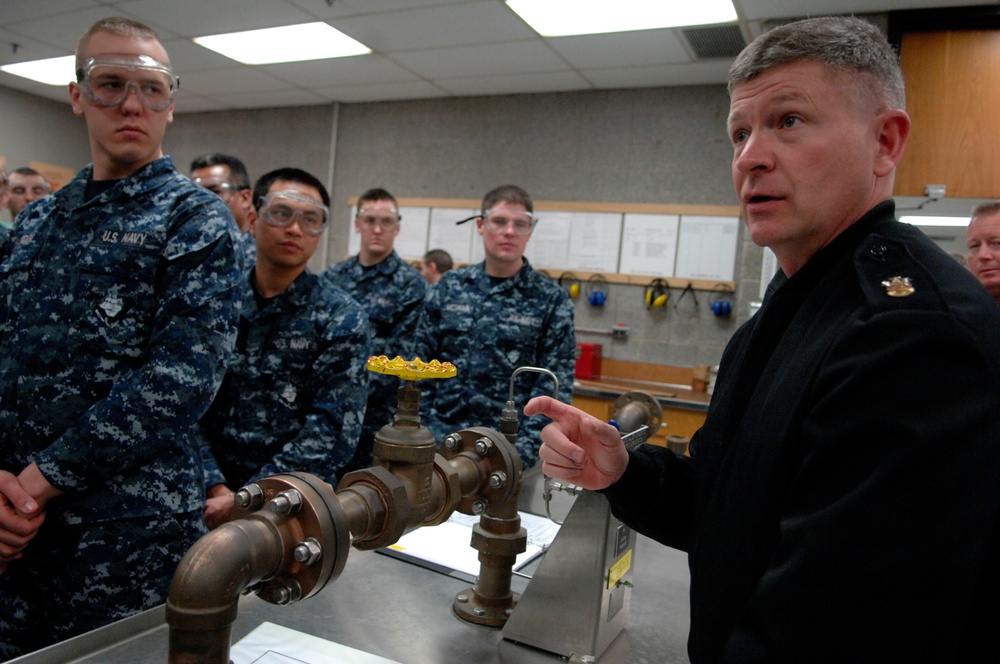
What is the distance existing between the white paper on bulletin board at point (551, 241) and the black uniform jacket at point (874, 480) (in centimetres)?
457

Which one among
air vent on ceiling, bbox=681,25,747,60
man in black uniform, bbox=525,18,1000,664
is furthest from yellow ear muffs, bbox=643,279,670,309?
man in black uniform, bbox=525,18,1000,664

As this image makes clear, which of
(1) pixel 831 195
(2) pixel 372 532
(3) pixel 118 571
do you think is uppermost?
(1) pixel 831 195

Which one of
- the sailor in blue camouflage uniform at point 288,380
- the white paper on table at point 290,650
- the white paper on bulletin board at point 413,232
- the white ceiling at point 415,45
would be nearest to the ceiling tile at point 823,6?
the white ceiling at point 415,45

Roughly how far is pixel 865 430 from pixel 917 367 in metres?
0.08

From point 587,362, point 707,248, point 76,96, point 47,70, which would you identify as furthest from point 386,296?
point 47,70

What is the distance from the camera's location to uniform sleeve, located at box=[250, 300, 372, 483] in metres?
1.78

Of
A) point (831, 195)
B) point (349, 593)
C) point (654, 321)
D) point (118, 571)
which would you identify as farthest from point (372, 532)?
point (654, 321)

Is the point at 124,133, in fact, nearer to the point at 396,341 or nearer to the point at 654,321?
the point at 396,341

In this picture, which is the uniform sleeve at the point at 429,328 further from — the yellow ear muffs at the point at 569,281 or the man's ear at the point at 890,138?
the yellow ear muffs at the point at 569,281

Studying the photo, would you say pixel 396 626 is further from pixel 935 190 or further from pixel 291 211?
pixel 935 190

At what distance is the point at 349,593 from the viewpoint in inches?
48.1

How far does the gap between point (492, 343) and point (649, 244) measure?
2798mm

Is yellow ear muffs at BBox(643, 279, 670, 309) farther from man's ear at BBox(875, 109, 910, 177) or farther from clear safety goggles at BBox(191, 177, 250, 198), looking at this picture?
man's ear at BBox(875, 109, 910, 177)

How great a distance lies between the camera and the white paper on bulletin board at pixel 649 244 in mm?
4996
